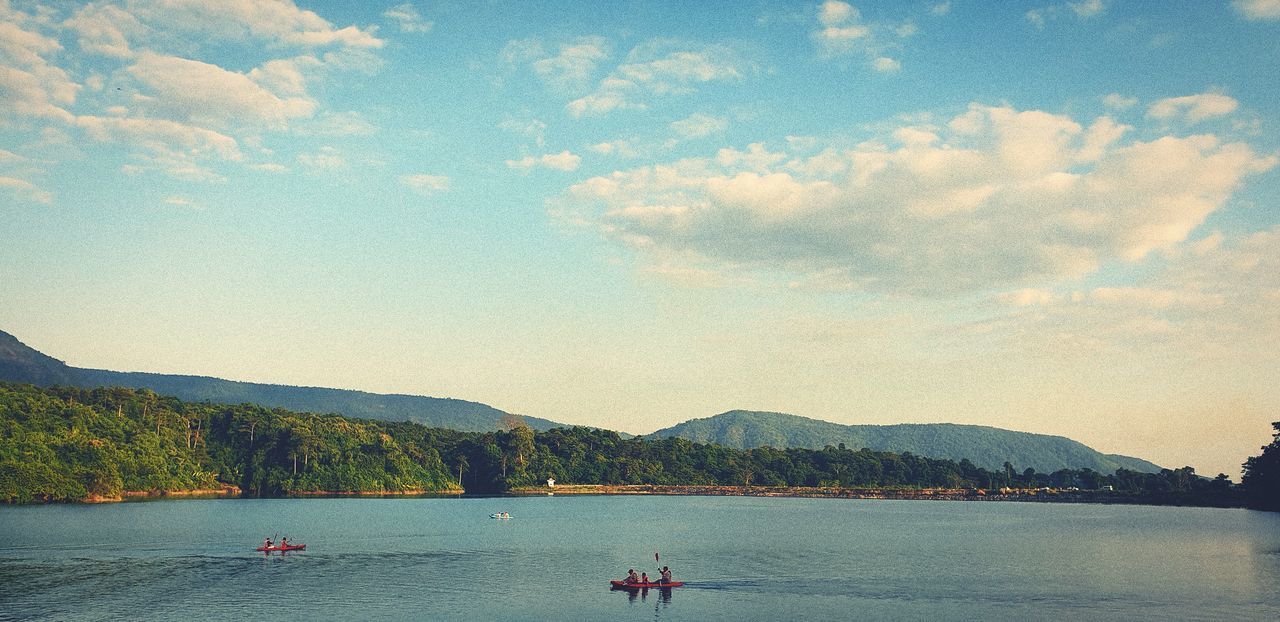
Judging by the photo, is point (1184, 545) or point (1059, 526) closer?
point (1184, 545)

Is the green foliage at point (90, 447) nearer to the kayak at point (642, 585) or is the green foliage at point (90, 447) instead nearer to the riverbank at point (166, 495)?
the riverbank at point (166, 495)

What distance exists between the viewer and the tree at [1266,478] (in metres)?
184

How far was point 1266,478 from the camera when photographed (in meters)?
187

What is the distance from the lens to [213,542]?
97812mm

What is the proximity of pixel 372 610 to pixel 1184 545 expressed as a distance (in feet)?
336

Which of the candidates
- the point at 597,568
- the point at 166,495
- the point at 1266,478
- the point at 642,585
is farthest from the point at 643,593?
the point at 1266,478

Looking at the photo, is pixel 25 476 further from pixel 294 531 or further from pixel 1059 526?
pixel 1059 526

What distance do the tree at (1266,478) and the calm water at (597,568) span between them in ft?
175

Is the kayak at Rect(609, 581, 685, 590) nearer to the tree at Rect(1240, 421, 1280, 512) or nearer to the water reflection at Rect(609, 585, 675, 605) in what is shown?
the water reflection at Rect(609, 585, 675, 605)

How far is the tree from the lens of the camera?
184 metres

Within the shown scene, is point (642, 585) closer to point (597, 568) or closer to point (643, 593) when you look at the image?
point (643, 593)

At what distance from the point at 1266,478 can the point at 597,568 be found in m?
172

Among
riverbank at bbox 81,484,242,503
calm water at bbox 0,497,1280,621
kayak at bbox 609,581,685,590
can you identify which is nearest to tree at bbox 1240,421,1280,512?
calm water at bbox 0,497,1280,621

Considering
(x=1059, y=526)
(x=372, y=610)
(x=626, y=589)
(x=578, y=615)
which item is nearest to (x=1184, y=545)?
(x=1059, y=526)
